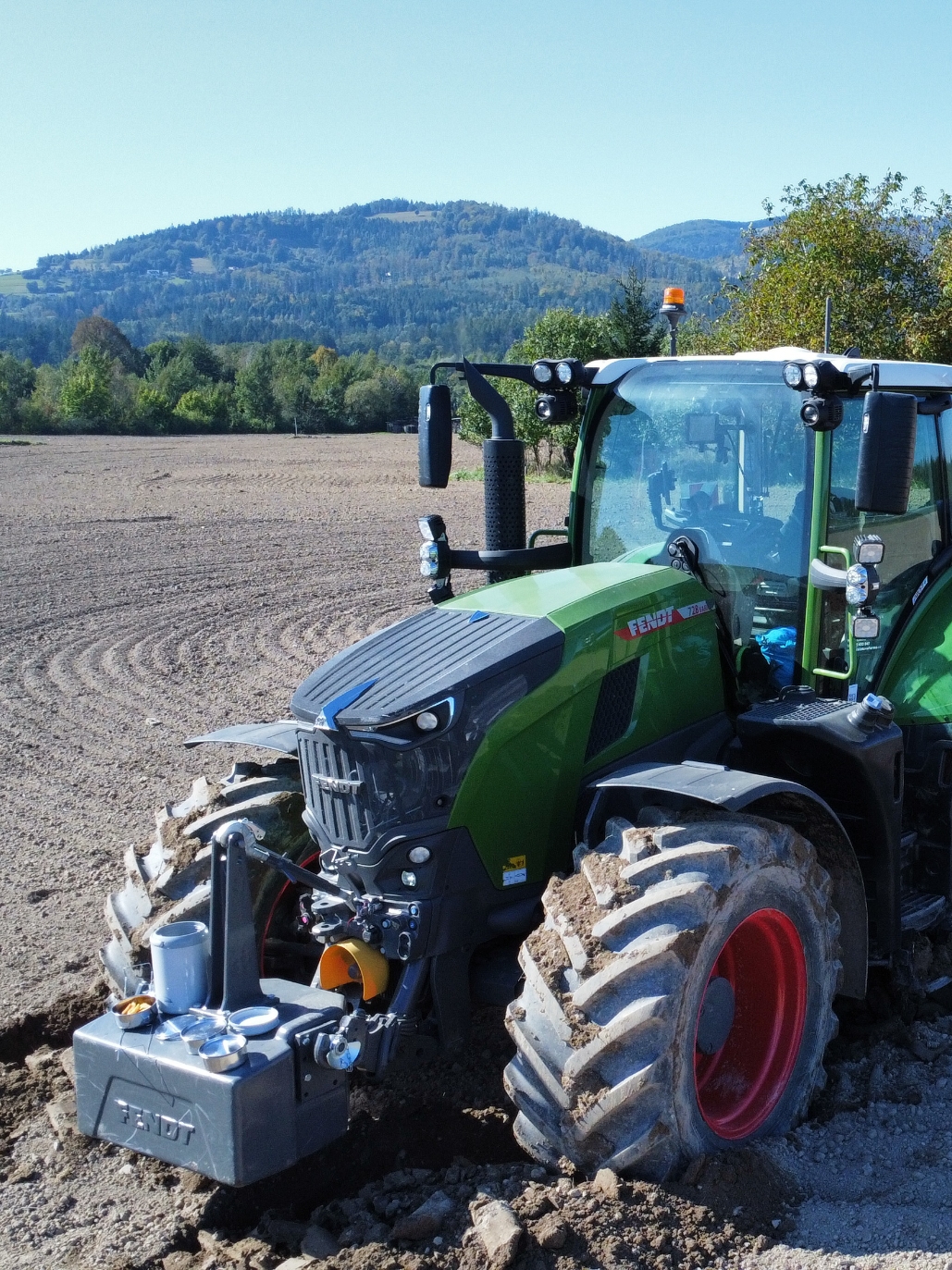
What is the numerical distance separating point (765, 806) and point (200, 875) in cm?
194

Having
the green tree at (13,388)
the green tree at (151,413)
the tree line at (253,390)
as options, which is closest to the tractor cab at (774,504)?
the tree line at (253,390)

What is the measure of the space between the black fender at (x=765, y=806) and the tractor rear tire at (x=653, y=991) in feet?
0.36

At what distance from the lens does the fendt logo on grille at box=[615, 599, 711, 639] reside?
13.6 ft

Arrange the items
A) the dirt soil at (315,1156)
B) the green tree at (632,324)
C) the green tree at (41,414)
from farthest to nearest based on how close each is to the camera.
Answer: the green tree at (41,414), the green tree at (632,324), the dirt soil at (315,1156)

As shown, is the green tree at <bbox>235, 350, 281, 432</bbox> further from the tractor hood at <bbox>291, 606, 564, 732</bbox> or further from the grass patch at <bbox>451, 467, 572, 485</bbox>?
the tractor hood at <bbox>291, 606, 564, 732</bbox>

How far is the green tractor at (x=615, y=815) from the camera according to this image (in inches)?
132

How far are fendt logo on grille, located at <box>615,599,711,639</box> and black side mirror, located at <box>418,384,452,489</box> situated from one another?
115 centimetres

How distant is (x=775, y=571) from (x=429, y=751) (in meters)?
1.61

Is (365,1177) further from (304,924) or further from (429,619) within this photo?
(429,619)

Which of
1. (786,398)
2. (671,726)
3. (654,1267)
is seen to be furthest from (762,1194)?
(786,398)

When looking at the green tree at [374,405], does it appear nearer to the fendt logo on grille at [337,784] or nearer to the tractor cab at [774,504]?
the tractor cab at [774,504]

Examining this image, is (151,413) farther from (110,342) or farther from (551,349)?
(110,342)

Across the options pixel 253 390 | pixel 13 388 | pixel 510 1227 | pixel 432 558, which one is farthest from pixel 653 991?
pixel 13 388

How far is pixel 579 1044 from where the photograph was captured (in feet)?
10.8
